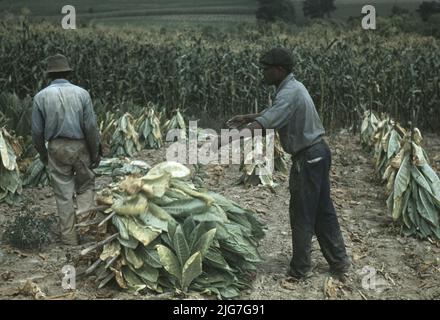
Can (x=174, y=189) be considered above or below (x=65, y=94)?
below

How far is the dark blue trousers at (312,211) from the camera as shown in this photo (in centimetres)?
434

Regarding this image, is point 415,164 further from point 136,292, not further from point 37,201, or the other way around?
point 37,201

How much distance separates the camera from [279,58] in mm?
4293

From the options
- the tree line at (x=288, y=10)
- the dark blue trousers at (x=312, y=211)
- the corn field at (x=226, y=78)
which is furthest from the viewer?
the tree line at (x=288, y=10)

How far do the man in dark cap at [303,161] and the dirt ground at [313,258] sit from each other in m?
0.20

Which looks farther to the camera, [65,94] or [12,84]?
[12,84]

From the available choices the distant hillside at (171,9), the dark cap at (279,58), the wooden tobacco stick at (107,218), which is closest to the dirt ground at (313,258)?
the wooden tobacco stick at (107,218)

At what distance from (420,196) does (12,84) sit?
26.8ft

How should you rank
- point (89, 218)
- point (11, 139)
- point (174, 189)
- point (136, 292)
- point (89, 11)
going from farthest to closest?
point (89, 11)
point (11, 139)
point (89, 218)
point (174, 189)
point (136, 292)

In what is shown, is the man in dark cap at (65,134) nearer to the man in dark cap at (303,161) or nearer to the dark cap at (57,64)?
the dark cap at (57,64)

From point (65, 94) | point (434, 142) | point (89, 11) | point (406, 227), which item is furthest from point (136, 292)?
point (89, 11)

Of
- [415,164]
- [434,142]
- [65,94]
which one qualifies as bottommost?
[434,142]

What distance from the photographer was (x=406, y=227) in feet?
18.1

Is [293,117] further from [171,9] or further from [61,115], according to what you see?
[171,9]
